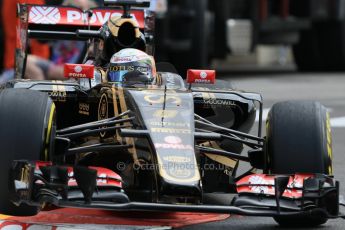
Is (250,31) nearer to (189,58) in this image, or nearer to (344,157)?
(189,58)

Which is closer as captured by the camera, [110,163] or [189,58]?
[110,163]

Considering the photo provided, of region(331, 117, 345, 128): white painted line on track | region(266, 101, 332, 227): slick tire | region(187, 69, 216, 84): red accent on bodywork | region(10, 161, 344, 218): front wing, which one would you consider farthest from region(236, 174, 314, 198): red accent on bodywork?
region(331, 117, 345, 128): white painted line on track

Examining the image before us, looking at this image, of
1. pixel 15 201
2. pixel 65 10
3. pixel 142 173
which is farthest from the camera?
pixel 65 10

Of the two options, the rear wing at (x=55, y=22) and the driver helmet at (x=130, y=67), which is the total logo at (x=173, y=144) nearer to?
the driver helmet at (x=130, y=67)

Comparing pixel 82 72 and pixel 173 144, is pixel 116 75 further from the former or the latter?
pixel 173 144

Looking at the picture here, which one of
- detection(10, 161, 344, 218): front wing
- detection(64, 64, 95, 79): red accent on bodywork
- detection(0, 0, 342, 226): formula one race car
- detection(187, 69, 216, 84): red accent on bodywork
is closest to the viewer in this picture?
detection(10, 161, 344, 218): front wing

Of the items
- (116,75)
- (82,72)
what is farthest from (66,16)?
(82,72)

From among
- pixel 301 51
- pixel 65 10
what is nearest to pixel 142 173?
pixel 65 10

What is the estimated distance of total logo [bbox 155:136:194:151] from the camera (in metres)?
6.42

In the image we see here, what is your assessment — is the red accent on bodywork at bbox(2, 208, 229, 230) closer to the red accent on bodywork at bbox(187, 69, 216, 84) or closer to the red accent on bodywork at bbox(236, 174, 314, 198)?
the red accent on bodywork at bbox(236, 174, 314, 198)

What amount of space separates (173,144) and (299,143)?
742mm

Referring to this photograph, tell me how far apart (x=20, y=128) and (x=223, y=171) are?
4.96 ft

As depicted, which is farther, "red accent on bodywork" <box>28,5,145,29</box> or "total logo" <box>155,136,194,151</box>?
"red accent on bodywork" <box>28,5,145,29</box>

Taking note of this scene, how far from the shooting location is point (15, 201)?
6.25 meters
